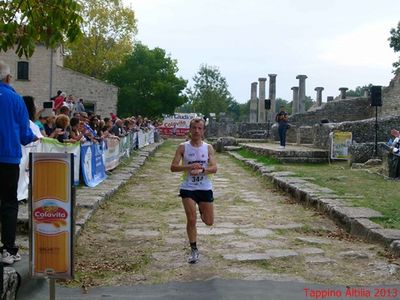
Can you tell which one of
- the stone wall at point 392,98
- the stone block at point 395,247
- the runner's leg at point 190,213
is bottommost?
the stone block at point 395,247

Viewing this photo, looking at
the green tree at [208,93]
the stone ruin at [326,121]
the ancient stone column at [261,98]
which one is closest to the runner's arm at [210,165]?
the stone ruin at [326,121]

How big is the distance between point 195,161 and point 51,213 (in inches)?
80.3

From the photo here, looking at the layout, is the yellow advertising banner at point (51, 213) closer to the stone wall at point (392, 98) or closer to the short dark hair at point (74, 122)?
the short dark hair at point (74, 122)

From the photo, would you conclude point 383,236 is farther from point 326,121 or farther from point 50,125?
point 326,121

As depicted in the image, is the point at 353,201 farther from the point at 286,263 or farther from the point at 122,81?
the point at 122,81

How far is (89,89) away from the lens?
40875mm

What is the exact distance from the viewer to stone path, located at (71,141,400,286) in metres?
5.26

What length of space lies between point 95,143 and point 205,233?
5.33 meters

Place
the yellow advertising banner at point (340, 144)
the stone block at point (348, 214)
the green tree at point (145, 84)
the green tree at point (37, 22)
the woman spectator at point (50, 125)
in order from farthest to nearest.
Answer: the green tree at point (145, 84)
the yellow advertising banner at point (340, 144)
the woman spectator at point (50, 125)
the stone block at point (348, 214)
the green tree at point (37, 22)

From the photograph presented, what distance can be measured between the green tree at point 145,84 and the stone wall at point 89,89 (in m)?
5.87

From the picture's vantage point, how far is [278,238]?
22.7 feet

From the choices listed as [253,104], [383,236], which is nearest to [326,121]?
[383,236]

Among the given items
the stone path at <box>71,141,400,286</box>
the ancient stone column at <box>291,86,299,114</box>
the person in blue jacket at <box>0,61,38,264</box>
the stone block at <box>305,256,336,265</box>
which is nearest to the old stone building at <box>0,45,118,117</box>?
the ancient stone column at <box>291,86,299,114</box>

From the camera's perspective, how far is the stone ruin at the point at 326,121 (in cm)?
1823
